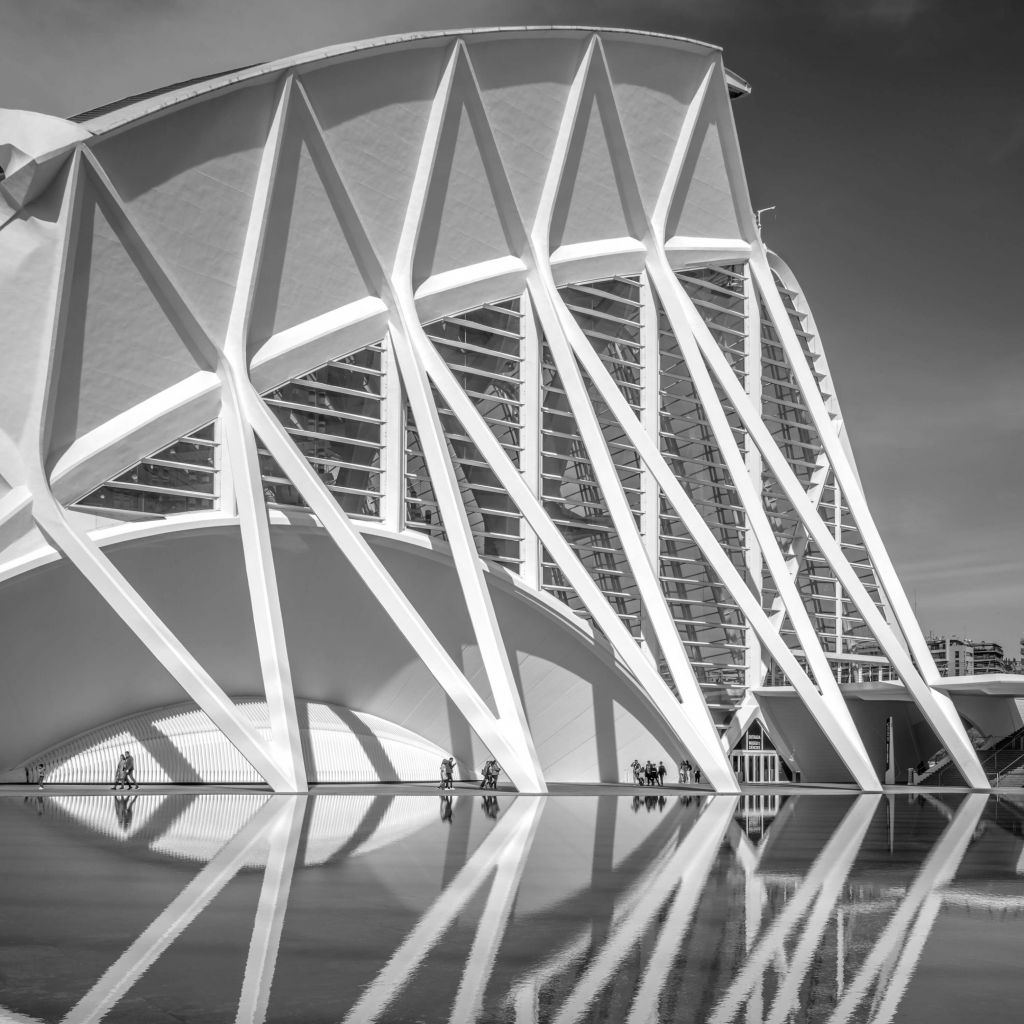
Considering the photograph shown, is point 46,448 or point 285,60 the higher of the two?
point 285,60

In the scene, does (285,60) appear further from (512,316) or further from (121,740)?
(121,740)

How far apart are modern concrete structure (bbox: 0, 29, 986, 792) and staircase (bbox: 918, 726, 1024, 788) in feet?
10.4

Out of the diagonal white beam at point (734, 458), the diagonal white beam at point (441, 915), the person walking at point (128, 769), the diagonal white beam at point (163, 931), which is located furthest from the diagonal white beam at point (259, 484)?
the diagonal white beam at point (734, 458)

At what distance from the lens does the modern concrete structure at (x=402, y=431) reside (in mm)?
25031

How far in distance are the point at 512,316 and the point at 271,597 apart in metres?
13.0

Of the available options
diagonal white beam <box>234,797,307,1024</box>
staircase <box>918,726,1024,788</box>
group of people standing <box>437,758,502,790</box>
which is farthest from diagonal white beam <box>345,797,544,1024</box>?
staircase <box>918,726,1024,788</box>

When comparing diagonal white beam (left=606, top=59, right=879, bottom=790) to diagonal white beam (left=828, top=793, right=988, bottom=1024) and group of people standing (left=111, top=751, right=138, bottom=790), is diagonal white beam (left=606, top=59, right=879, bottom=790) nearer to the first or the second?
diagonal white beam (left=828, top=793, right=988, bottom=1024)

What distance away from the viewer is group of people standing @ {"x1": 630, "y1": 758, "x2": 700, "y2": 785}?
33188mm

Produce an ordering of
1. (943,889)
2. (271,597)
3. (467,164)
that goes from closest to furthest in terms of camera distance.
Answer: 1. (943,889)
2. (271,597)
3. (467,164)

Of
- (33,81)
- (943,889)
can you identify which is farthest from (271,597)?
(943,889)

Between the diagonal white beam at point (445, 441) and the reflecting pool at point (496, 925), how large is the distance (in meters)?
8.57

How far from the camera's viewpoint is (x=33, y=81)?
2855 cm

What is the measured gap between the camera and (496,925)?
8383 mm

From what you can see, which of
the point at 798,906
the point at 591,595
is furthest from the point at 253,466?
Answer: the point at 798,906
